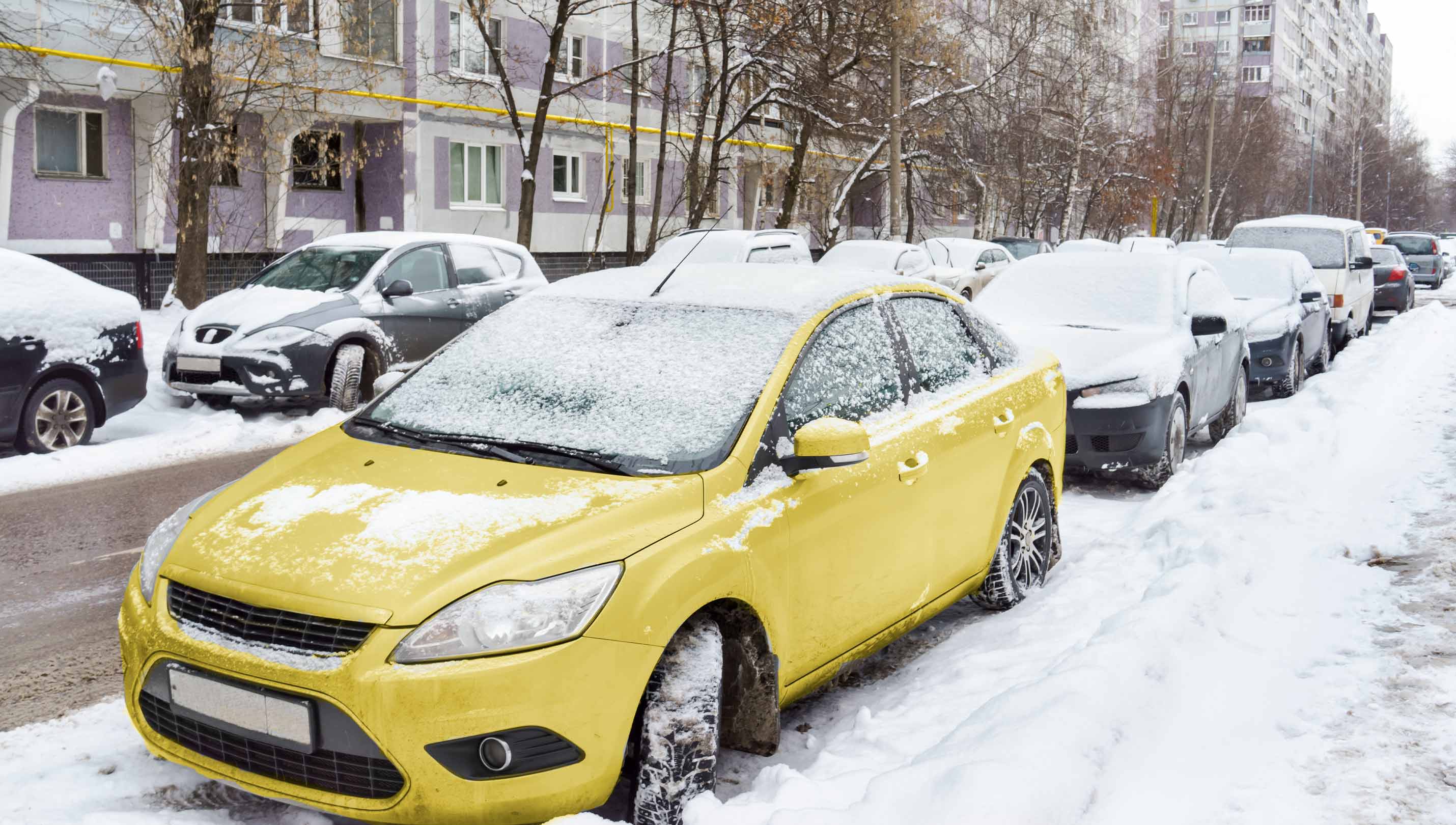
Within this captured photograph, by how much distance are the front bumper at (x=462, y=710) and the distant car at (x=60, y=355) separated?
6.70 m

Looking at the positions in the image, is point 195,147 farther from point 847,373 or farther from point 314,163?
point 847,373

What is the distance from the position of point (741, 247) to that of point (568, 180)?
17.4 metres

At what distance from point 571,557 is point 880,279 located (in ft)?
7.50

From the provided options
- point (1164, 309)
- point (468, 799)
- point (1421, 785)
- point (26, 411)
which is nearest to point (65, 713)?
point (468, 799)

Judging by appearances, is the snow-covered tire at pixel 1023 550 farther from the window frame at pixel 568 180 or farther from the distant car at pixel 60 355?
the window frame at pixel 568 180

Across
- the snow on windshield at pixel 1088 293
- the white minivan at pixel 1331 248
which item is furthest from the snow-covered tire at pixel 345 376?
the white minivan at pixel 1331 248

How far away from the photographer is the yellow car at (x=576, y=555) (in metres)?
3.11

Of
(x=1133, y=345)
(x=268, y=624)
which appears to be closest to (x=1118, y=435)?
(x=1133, y=345)

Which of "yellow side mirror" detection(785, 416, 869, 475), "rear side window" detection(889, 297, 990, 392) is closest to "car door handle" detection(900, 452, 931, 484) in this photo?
"rear side window" detection(889, 297, 990, 392)

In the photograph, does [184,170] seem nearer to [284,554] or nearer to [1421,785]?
[284,554]

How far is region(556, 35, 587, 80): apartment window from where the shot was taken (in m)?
32.1

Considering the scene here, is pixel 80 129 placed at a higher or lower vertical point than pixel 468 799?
higher

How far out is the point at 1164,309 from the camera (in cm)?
927

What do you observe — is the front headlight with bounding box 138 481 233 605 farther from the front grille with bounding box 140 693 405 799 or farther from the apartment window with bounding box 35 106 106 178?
the apartment window with bounding box 35 106 106 178
